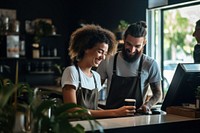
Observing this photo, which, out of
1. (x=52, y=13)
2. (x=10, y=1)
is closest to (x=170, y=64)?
(x=52, y=13)

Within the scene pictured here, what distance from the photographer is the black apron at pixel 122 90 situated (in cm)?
285

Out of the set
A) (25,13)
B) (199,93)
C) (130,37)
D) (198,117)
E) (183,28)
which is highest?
(25,13)

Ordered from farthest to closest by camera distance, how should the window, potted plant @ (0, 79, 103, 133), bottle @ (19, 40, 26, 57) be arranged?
1. bottle @ (19, 40, 26, 57)
2. the window
3. potted plant @ (0, 79, 103, 133)

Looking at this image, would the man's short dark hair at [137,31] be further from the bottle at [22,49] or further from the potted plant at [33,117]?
the bottle at [22,49]

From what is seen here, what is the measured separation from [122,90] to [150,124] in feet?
3.39

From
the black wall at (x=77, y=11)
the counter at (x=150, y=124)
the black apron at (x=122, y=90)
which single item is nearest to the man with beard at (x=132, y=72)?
the black apron at (x=122, y=90)

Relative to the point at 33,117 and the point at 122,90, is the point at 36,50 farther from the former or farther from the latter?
the point at 33,117

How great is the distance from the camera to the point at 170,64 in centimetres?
480

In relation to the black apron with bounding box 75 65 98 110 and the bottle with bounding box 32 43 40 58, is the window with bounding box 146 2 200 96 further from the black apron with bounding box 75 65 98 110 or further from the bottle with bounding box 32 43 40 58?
the black apron with bounding box 75 65 98 110

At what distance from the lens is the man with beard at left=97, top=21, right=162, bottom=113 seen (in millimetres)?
2840

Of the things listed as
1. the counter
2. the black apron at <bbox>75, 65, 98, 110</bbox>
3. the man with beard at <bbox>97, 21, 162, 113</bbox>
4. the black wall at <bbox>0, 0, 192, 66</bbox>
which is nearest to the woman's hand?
the counter

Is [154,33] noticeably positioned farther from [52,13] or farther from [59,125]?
[59,125]

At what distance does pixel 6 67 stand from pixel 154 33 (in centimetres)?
261

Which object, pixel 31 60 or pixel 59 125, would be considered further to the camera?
pixel 31 60
